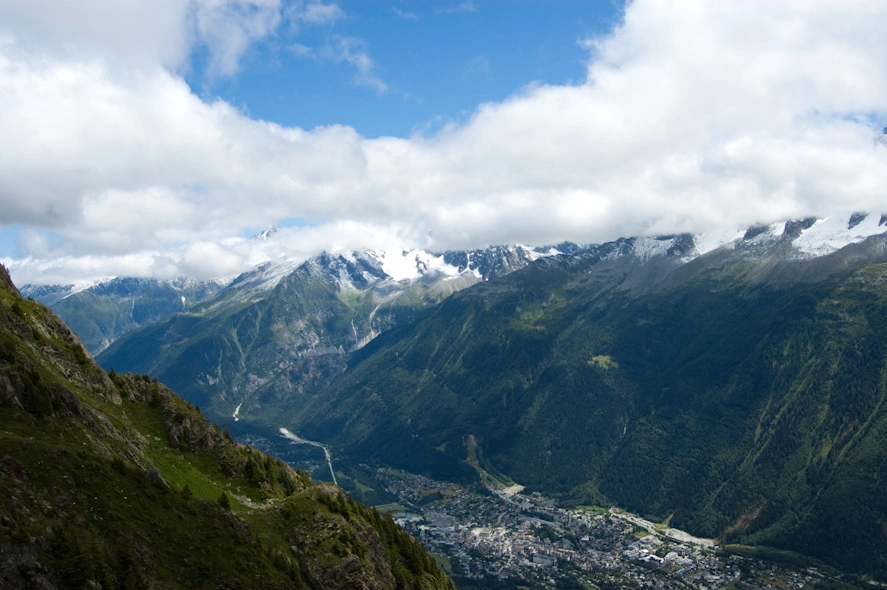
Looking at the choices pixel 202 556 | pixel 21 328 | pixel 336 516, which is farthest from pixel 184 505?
pixel 21 328

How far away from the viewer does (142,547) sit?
2426 inches

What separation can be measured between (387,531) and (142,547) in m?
58.5

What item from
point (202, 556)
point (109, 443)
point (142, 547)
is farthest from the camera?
point (109, 443)

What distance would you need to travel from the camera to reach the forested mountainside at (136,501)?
179ft

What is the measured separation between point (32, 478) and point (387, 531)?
67.3 metres

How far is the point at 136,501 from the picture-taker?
6656 cm

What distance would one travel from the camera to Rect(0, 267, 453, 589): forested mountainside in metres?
54.6

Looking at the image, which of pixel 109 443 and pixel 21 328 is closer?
pixel 109 443

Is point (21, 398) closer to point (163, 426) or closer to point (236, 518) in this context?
point (236, 518)

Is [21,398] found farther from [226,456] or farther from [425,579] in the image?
[425,579]

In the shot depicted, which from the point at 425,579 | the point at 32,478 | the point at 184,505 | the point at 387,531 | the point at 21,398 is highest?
the point at 21,398

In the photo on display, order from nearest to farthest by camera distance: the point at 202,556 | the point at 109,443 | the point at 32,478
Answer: the point at 32,478 → the point at 202,556 → the point at 109,443

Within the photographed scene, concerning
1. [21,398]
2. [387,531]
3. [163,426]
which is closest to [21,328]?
[21,398]

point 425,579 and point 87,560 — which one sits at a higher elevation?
point 87,560
